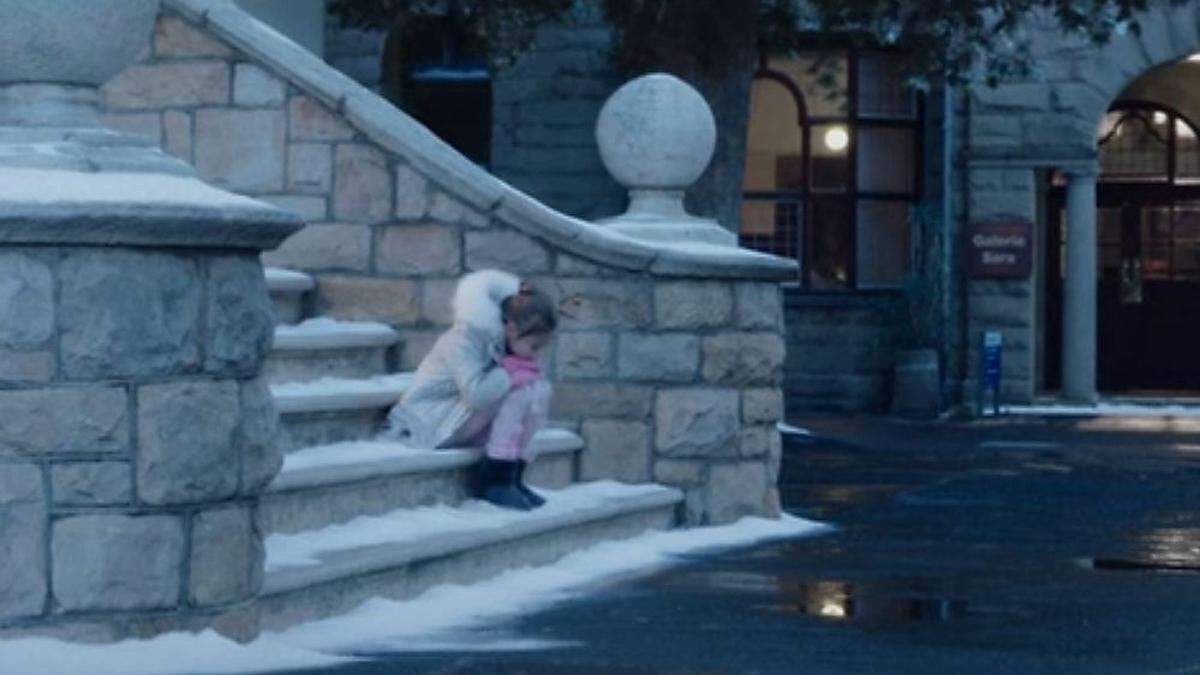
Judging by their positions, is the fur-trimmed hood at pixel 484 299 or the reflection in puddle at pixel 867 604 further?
the fur-trimmed hood at pixel 484 299

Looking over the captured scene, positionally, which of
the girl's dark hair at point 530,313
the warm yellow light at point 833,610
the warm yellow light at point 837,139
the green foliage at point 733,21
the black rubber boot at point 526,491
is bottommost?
the warm yellow light at point 833,610

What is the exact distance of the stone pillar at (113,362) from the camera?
7375 mm

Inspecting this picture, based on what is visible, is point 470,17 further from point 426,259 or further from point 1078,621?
point 1078,621

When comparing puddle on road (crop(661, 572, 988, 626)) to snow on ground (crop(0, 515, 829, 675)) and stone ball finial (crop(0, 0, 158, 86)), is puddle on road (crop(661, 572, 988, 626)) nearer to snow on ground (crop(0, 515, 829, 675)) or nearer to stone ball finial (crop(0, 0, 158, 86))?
snow on ground (crop(0, 515, 829, 675))

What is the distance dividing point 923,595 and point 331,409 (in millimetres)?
2139

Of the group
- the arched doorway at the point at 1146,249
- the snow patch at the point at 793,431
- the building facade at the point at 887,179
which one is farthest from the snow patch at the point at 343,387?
the arched doorway at the point at 1146,249

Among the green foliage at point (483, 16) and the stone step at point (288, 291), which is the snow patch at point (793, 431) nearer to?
the green foliage at point (483, 16)

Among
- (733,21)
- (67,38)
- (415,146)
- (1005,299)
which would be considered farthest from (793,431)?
(67,38)

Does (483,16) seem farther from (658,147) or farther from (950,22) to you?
(658,147)

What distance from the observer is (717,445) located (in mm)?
12453

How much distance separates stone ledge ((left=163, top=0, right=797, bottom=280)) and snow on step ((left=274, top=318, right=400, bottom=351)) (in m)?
0.66

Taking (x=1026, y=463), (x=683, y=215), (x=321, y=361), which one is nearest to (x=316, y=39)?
(x=1026, y=463)

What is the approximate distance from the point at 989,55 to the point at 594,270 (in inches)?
435

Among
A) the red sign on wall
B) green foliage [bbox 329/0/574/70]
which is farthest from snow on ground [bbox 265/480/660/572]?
the red sign on wall
